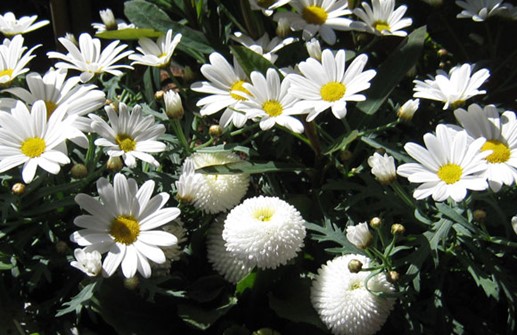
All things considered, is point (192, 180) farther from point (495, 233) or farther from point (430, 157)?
point (495, 233)

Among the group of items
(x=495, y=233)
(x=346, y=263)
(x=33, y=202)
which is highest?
(x=33, y=202)

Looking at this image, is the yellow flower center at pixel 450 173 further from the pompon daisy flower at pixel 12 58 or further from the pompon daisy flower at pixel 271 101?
the pompon daisy flower at pixel 12 58

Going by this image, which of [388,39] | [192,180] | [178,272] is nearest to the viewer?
[192,180]

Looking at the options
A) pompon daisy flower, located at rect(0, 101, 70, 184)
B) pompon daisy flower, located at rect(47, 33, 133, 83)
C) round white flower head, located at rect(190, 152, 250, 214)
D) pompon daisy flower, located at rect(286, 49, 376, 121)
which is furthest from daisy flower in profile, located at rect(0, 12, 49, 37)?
pompon daisy flower, located at rect(286, 49, 376, 121)

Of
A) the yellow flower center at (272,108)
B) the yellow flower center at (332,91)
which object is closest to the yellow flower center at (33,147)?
the yellow flower center at (272,108)

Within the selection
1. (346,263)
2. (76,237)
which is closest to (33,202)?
(76,237)
